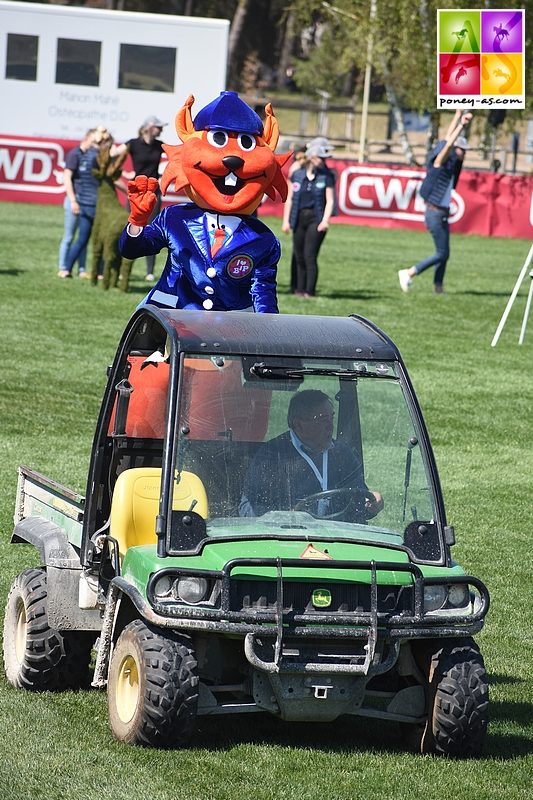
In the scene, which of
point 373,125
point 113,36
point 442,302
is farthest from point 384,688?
point 373,125

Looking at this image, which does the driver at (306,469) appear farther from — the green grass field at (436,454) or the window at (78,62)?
the window at (78,62)

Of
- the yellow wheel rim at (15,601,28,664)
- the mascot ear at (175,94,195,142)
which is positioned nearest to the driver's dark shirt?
the yellow wheel rim at (15,601,28,664)

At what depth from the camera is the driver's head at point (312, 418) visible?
Result: 5273 millimetres

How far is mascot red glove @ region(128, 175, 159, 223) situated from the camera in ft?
22.7

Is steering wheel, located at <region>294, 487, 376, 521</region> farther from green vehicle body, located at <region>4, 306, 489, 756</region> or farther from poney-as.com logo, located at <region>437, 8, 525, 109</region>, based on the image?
poney-as.com logo, located at <region>437, 8, 525, 109</region>

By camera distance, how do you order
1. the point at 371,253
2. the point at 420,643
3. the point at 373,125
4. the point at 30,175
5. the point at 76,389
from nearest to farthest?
the point at 420,643 → the point at 76,389 → the point at 371,253 → the point at 30,175 → the point at 373,125

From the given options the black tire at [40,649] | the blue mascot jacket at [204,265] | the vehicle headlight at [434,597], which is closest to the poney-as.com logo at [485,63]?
the blue mascot jacket at [204,265]

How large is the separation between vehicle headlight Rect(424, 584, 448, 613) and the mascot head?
2.83 meters

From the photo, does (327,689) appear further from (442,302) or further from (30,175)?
(30,175)

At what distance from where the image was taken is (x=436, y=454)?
10977 mm

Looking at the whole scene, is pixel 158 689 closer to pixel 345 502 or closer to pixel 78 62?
pixel 345 502

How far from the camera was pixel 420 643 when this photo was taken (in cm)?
521

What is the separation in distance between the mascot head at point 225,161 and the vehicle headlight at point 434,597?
9.28ft

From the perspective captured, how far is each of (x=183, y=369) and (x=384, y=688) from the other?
137 centimetres
